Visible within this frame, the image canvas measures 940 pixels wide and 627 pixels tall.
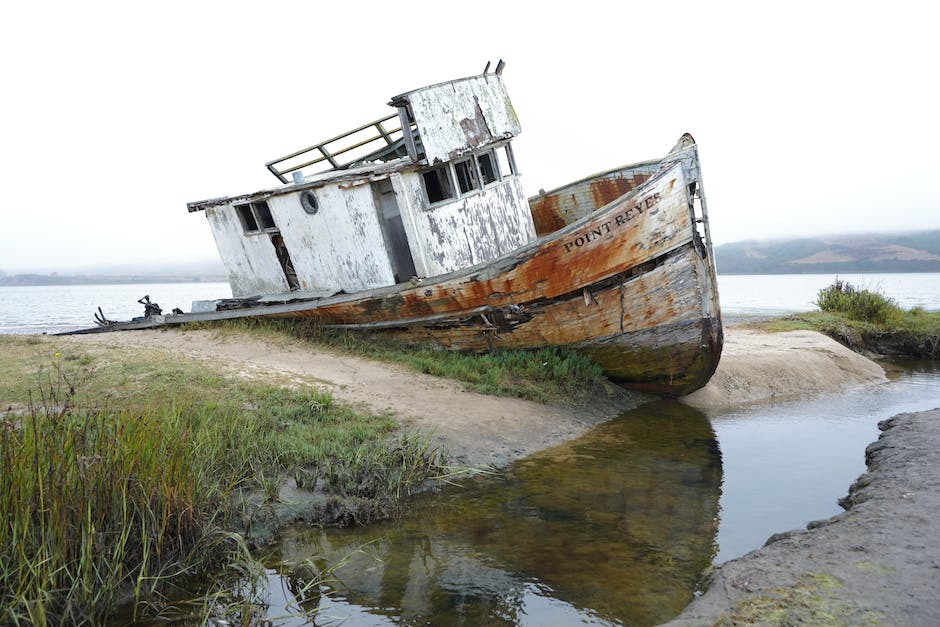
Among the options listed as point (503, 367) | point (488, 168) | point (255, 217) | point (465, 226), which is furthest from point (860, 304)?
point (255, 217)

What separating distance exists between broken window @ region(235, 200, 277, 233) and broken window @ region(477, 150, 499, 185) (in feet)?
12.5

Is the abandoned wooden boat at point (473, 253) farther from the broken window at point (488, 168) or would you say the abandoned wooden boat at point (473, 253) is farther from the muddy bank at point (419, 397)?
the muddy bank at point (419, 397)

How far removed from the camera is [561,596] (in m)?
3.84

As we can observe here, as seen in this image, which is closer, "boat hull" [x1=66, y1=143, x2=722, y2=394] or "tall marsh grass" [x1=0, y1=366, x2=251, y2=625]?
"tall marsh grass" [x1=0, y1=366, x2=251, y2=625]

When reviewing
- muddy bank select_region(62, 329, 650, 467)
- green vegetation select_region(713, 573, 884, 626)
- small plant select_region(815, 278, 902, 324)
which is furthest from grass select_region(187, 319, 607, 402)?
small plant select_region(815, 278, 902, 324)

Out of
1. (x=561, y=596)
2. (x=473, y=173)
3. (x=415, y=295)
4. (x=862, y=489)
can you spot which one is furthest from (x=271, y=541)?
(x=473, y=173)

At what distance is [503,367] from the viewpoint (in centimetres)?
920

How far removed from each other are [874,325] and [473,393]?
11.1 m

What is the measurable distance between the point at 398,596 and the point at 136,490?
5.48 feet

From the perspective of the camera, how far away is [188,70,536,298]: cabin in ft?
Answer: 32.2

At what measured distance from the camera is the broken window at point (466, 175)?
1053 cm

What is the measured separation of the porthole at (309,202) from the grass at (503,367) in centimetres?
215

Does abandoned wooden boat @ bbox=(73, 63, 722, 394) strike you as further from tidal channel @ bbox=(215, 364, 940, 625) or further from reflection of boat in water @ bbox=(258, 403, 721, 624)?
reflection of boat in water @ bbox=(258, 403, 721, 624)

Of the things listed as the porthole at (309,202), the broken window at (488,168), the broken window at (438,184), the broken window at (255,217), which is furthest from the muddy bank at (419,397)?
the broken window at (488,168)
